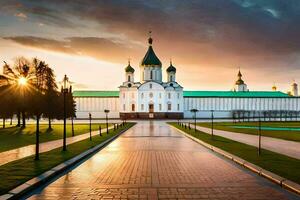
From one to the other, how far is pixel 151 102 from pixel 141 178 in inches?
3574

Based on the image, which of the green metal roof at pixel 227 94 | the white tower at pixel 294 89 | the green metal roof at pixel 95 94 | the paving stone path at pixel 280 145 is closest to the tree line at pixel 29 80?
the paving stone path at pixel 280 145

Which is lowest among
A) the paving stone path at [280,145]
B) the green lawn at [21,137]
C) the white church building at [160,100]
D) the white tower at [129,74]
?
the green lawn at [21,137]

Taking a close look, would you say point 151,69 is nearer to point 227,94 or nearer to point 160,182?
point 227,94

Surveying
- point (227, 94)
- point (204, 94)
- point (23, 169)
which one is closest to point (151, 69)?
point (204, 94)

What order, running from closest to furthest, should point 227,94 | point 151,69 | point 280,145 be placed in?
point 280,145
point 151,69
point 227,94

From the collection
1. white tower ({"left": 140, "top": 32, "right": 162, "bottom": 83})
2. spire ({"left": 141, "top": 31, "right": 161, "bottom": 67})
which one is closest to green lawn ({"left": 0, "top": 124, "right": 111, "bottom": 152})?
white tower ({"left": 140, "top": 32, "right": 162, "bottom": 83})

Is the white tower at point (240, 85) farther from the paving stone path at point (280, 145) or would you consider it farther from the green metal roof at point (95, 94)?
the paving stone path at point (280, 145)

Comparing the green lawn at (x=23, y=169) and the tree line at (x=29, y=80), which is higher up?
the tree line at (x=29, y=80)

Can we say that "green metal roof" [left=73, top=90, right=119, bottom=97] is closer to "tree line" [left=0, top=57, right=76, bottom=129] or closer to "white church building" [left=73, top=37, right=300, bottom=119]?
"white church building" [left=73, top=37, right=300, bottom=119]

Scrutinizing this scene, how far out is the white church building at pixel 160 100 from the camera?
102125 millimetres

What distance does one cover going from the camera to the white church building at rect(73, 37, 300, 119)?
102125mm

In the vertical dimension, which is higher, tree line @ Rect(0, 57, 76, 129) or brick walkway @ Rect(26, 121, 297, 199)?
tree line @ Rect(0, 57, 76, 129)

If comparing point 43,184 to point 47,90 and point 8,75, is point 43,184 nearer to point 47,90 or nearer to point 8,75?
point 47,90

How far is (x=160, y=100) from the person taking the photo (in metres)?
102
